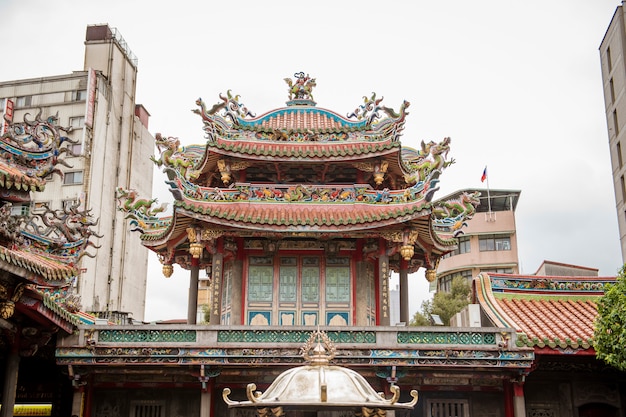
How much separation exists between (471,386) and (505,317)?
195 centimetres

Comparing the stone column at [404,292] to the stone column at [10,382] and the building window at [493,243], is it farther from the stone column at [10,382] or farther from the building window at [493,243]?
the building window at [493,243]

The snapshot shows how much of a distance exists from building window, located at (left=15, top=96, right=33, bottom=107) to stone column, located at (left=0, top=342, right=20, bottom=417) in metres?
34.1

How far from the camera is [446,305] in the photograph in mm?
37219

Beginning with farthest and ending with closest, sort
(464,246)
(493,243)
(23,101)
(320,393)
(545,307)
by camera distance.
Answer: (464,246), (493,243), (23,101), (545,307), (320,393)

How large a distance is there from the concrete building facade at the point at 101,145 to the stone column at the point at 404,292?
26199mm

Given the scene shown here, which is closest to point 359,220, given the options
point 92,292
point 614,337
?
point 614,337

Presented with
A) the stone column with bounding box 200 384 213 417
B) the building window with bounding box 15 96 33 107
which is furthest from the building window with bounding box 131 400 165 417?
the building window with bounding box 15 96 33 107

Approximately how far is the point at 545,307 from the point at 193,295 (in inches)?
395

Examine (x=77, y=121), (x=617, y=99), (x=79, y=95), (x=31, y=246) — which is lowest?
(x=31, y=246)

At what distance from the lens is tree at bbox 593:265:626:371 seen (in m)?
14.0

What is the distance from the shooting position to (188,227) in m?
18.4

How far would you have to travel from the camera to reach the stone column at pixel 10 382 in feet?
48.4

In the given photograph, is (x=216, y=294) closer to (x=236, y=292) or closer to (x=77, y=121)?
(x=236, y=292)

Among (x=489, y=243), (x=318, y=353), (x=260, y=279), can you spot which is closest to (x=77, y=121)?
(x=260, y=279)
